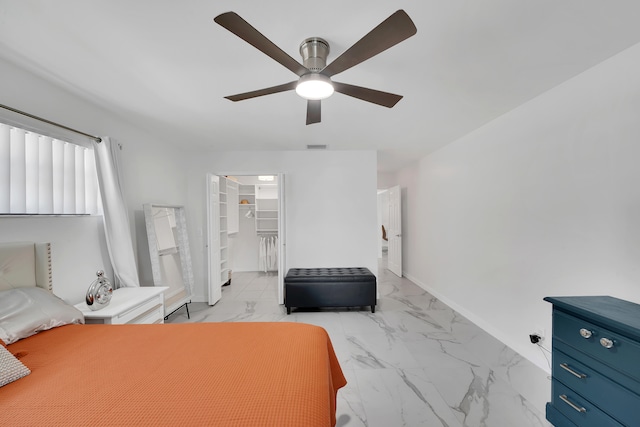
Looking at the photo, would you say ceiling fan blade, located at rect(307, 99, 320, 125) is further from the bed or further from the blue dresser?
the blue dresser

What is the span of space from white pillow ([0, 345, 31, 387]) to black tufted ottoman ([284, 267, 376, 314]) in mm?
2537

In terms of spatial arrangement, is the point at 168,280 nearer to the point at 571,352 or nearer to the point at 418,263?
the point at 571,352

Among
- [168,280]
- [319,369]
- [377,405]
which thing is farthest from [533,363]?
[168,280]

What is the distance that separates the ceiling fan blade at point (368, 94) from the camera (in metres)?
1.60

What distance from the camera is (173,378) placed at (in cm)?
112

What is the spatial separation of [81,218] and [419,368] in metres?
3.36

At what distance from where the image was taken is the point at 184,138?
134 inches

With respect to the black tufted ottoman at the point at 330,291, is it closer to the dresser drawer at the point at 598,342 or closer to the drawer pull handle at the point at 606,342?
the dresser drawer at the point at 598,342

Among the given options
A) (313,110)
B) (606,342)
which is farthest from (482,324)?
(313,110)

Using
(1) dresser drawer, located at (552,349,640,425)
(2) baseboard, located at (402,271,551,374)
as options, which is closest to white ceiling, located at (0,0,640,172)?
(1) dresser drawer, located at (552,349,640,425)

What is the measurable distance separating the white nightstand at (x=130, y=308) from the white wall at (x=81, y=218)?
0.34 metres

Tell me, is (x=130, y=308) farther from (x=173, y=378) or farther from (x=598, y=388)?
(x=598, y=388)

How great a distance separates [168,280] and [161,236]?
591mm

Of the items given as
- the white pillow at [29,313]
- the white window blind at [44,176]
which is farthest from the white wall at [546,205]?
the white window blind at [44,176]
